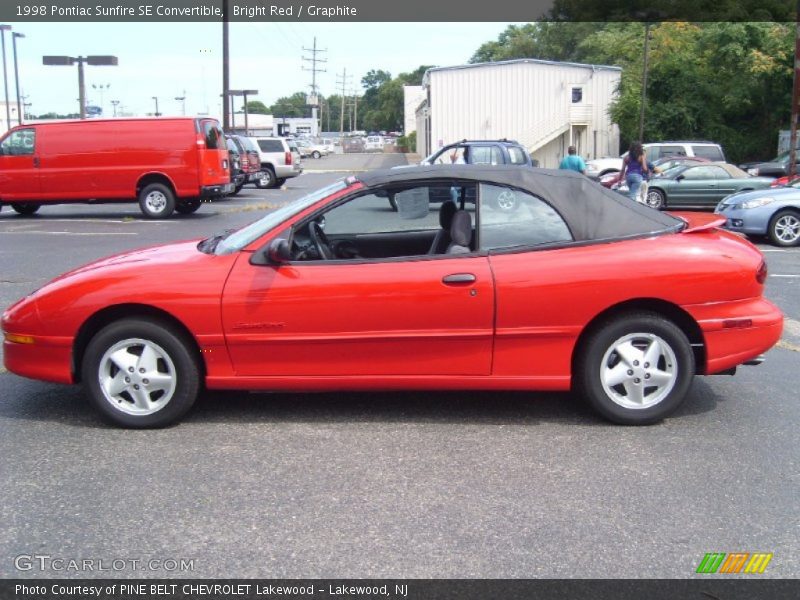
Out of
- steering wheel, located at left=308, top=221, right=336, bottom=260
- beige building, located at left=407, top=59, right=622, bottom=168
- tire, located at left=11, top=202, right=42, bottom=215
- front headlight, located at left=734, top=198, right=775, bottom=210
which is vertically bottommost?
tire, located at left=11, top=202, right=42, bottom=215

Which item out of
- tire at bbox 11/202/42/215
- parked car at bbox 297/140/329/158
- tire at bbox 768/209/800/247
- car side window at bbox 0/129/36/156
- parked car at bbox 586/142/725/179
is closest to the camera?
tire at bbox 768/209/800/247

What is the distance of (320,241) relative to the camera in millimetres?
5289

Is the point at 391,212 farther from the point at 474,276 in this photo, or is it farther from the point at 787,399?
the point at 787,399

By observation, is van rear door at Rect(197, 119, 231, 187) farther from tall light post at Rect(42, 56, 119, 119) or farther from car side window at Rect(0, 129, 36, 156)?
tall light post at Rect(42, 56, 119, 119)

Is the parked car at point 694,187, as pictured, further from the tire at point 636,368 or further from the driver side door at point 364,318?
the driver side door at point 364,318

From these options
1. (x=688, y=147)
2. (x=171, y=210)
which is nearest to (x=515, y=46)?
(x=688, y=147)

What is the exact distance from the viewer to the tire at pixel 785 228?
13.5 meters

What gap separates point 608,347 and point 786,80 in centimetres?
3530

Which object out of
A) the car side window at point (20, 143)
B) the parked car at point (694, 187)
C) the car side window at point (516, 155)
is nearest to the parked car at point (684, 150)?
the parked car at point (694, 187)

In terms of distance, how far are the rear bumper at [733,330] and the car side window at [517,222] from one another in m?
0.90

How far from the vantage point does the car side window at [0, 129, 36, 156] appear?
17.9 meters

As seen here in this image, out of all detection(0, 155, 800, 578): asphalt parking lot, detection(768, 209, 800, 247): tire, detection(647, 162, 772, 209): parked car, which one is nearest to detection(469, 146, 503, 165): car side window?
detection(647, 162, 772, 209): parked car

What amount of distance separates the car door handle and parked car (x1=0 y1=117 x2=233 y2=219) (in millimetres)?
13869

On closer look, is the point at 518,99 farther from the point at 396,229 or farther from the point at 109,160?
the point at 396,229
